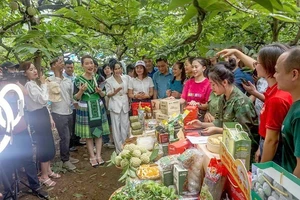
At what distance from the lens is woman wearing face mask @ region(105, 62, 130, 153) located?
14.2 ft

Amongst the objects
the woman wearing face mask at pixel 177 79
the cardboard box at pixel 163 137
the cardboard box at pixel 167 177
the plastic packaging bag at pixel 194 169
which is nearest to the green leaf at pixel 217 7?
the plastic packaging bag at pixel 194 169

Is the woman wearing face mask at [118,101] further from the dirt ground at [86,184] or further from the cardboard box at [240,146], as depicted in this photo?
the cardboard box at [240,146]

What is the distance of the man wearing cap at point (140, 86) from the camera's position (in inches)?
173

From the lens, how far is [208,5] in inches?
28.3

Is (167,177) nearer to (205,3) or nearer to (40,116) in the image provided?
(205,3)

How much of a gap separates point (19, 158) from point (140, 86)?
219cm

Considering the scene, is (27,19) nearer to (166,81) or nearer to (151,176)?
(151,176)

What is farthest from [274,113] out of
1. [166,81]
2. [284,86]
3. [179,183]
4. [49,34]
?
[166,81]

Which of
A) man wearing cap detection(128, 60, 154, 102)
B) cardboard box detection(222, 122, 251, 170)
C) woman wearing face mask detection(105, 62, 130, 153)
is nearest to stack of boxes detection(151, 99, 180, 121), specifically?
man wearing cap detection(128, 60, 154, 102)

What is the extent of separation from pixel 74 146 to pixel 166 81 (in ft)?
8.40

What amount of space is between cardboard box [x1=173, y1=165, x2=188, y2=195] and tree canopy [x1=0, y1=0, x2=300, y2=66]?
0.90 meters

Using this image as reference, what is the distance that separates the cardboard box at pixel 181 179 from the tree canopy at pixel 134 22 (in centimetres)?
90

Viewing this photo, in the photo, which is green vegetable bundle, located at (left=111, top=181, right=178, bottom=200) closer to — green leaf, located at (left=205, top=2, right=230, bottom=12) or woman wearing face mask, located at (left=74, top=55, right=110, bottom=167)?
green leaf, located at (left=205, top=2, right=230, bottom=12)

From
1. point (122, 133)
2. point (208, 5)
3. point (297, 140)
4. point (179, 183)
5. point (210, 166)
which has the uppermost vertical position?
point (208, 5)
